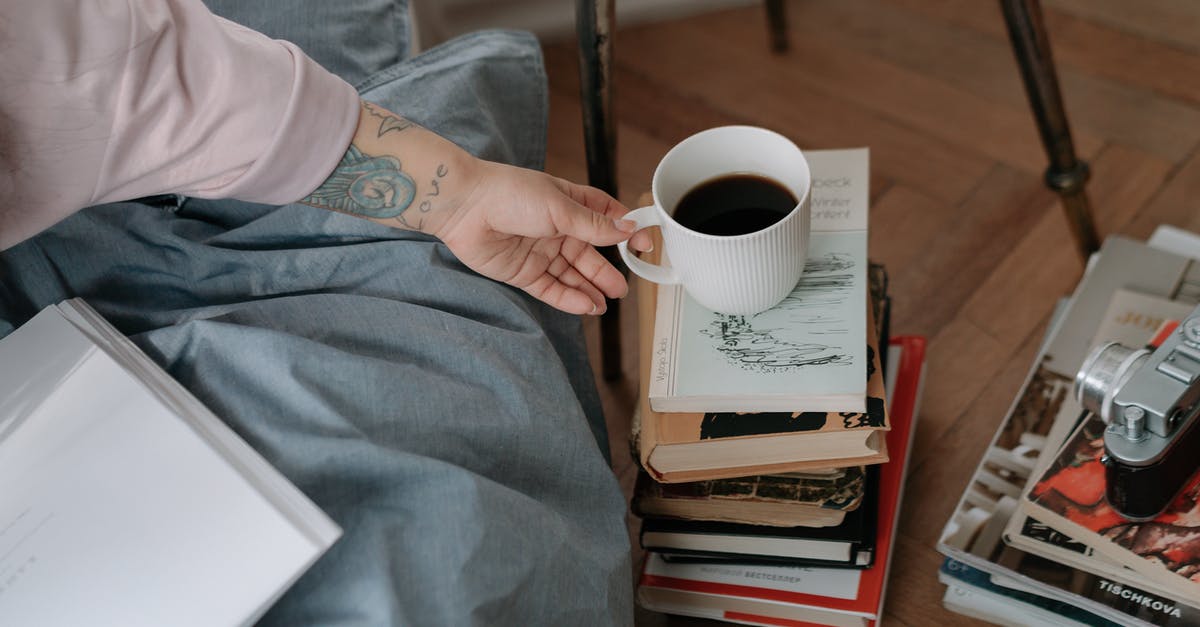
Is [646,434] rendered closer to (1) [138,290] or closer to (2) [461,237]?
(2) [461,237]

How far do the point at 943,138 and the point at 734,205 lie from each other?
0.64 meters

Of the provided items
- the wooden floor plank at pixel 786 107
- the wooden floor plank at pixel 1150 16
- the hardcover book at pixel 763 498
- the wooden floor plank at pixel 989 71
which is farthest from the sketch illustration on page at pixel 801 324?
the wooden floor plank at pixel 1150 16

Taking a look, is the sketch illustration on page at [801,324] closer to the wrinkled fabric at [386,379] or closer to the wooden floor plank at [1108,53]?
the wrinkled fabric at [386,379]

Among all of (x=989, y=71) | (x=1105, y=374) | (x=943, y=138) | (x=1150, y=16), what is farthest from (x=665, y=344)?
(x=1150, y=16)

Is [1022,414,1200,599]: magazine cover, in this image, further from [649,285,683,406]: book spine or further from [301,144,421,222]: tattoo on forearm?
[301,144,421,222]: tattoo on forearm

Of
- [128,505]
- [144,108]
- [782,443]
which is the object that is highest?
[144,108]

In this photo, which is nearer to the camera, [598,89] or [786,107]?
[598,89]

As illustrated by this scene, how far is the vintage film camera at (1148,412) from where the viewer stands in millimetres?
628

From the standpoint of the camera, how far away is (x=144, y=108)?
1.80 ft

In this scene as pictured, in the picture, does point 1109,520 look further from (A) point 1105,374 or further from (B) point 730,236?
(B) point 730,236

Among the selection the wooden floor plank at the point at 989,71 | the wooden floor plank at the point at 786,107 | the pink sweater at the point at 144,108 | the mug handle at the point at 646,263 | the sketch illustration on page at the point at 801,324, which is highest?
the pink sweater at the point at 144,108

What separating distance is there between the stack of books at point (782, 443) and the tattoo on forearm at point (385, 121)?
0.22m

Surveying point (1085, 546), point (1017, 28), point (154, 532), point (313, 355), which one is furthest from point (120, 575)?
point (1017, 28)

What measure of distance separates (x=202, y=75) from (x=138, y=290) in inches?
7.2
